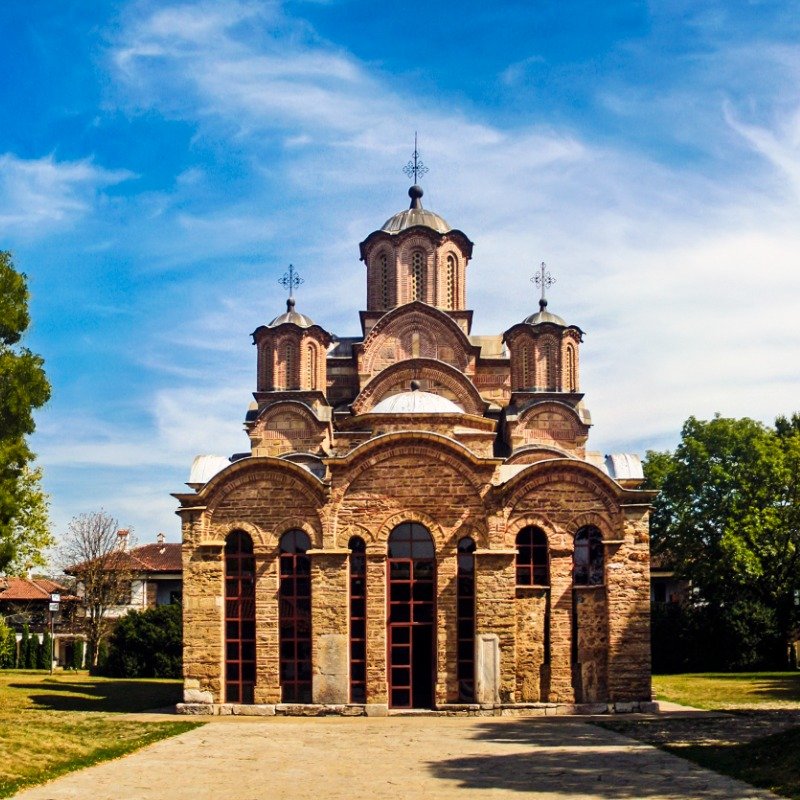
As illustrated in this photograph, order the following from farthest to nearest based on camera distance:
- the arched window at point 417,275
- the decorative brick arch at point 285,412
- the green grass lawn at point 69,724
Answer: the arched window at point 417,275 < the decorative brick arch at point 285,412 < the green grass lawn at point 69,724

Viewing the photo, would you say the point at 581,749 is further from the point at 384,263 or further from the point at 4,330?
the point at 384,263

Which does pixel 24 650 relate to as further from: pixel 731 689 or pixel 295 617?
pixel 731 689

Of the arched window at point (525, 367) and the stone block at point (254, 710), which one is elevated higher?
the arched window at point (525, 367)

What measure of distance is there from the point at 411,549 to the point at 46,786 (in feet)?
35.2

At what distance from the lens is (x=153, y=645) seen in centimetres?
3322

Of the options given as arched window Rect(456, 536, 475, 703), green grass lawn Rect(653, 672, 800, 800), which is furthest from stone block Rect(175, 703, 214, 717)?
green grass lawn Rect(653, 672, 800, 800)

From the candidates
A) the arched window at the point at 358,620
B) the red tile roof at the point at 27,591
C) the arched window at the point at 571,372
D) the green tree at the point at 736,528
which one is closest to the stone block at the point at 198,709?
the arched window at the point at 358,620

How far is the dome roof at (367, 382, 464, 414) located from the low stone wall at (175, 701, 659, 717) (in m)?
6.89

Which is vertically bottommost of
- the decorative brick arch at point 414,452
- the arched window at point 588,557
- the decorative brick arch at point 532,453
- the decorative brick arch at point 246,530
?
the arched window at point 588,557

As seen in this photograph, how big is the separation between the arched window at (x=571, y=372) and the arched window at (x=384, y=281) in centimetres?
562

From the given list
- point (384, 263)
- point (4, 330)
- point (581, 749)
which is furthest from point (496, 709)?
point (384, 263)

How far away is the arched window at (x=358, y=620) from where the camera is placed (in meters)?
21.9

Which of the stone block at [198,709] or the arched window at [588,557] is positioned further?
the arched window at [588,557]

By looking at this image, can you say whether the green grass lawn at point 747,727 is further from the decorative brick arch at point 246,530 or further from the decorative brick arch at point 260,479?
the decorative brick arch at point 246,530
